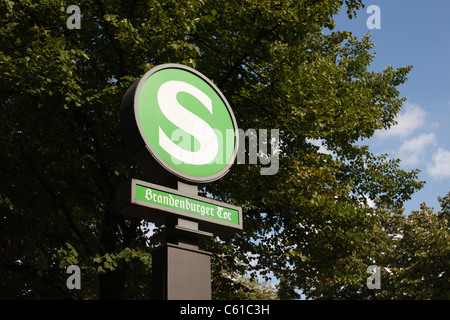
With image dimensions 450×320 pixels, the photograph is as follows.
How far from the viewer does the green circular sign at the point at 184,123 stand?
3.96 metres

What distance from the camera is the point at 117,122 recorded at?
10562 mm

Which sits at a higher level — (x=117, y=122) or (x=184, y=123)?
(x=117, y=122)

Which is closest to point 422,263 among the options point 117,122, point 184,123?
point 117,122

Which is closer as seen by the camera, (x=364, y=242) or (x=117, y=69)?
(x=117, y=69)

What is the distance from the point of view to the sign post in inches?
142

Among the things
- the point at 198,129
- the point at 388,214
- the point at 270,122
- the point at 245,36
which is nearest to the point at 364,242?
the point at 270,122

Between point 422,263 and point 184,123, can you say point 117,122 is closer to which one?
A: point 184,123

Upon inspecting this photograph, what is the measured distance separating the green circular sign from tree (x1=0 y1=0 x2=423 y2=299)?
17.9ft

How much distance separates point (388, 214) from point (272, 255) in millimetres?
20577

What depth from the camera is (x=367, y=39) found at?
57.0 feet

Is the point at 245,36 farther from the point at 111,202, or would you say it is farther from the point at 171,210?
the point at 171,210

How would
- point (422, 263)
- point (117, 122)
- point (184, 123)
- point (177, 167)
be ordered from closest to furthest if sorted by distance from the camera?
point (177, 167) < point (184, 123) < point (117, 122) < point (422, 263)

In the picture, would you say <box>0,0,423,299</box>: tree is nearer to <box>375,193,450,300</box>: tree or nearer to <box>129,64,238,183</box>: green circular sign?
<box>129,64,238,183</box>: green circular sign

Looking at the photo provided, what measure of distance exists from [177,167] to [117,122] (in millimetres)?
6881
